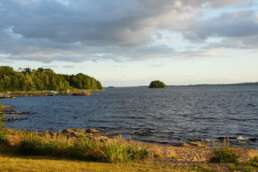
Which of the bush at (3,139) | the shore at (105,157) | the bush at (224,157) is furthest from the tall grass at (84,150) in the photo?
the bush at (224,157)

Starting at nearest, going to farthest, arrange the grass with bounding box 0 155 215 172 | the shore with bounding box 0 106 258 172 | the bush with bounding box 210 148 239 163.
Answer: the grass with bounding box 0 155 215 172 < the shore with bounding box 0 106 258 172 < the bush with bounding box 210 148 239 163

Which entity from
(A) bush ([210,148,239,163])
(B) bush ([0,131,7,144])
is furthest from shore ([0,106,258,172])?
(B) bush ([0,131,7,144])

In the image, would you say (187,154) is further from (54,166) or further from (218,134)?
(218,134)

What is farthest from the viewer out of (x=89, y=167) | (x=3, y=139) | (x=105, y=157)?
(x=3, y=139)

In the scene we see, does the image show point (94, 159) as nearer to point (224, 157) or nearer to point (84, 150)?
point (84, 150)

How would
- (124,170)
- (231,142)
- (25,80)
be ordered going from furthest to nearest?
1. (25,80)
2. (231,142)
3. (124,170)

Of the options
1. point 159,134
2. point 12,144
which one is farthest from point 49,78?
point 12,144

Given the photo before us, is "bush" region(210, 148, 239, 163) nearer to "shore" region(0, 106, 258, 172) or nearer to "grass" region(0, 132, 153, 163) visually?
"shore" region(0, 106, 258, 172)

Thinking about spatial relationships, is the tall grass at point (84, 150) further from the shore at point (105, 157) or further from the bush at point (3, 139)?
the bush at point (3, 139)

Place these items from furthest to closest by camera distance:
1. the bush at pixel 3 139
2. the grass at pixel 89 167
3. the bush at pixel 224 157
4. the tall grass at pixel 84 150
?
the bush at pixel 3 139, the bush at pixel 224 157, the tall grass at pixel 84 150, the grass at pixel 89 167

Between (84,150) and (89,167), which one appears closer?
(89,167)

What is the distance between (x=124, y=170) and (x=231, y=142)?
19522 millimetres

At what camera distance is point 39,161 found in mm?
12508

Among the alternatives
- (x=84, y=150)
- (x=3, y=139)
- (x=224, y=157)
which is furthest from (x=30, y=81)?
(x=224, y=157)
